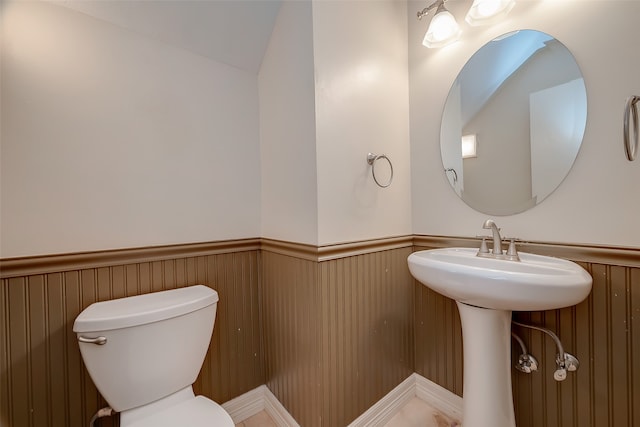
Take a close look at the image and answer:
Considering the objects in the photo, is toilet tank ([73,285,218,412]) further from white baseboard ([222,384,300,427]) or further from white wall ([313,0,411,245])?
white wall ([313,0,411,245])

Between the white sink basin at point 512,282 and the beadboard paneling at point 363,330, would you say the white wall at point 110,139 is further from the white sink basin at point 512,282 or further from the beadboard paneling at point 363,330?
the white sink basin at point 512,282

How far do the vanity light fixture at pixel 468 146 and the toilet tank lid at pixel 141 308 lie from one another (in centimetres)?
139

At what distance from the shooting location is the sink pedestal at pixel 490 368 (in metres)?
1.02

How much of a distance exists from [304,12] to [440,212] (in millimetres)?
1170

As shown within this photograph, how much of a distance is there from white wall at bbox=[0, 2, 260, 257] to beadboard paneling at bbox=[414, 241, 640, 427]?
1.51 m

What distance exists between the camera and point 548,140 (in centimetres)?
109

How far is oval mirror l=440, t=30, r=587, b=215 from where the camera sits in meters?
1.04

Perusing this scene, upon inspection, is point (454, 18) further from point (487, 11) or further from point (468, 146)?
point (468, 146)

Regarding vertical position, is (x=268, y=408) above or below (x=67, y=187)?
below

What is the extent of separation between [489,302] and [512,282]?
12 cm

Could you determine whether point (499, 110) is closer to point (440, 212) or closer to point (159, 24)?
point (440, 212)

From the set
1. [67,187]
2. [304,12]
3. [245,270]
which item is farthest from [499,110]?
[67,187]

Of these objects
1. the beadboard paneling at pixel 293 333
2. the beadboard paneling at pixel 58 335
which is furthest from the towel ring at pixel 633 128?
the beadboard paneling at pixel 58 335

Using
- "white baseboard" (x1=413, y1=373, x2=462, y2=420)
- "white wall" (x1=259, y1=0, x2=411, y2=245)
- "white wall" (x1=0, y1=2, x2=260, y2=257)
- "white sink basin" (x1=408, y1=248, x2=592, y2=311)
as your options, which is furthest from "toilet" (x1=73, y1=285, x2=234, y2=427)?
"white baseboard" (x1=413, y1=373, x2=462, y2=420)
